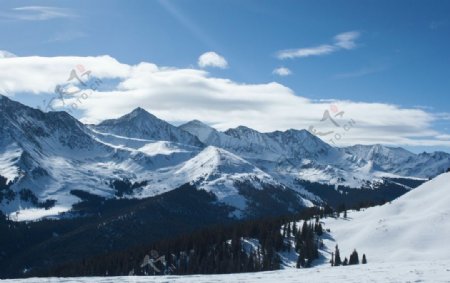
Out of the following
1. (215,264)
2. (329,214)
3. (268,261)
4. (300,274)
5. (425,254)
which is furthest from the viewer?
(329,214)

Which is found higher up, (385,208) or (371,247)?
(385,208)

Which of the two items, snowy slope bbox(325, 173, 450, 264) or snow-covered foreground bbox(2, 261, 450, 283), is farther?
snowy slope bbox(325, 173, 450, 264)

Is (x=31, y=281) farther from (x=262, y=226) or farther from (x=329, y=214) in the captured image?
(x=329, y=214)

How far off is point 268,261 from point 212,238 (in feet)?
132

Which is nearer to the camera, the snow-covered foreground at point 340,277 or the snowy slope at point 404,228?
the snow-covered foreground at point 340,277

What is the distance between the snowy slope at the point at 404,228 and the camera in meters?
128

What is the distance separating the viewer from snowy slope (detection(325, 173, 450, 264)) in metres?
128

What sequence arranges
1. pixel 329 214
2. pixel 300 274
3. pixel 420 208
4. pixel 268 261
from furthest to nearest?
pixel 329 214 < pixel 420 208 < pixel 268 261 < pixel 300 274

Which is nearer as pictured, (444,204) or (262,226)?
(444,204)

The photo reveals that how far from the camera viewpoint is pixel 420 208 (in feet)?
544

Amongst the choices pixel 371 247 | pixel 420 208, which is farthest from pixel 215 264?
pixel 420 208

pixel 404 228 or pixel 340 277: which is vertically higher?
pixel 340 277

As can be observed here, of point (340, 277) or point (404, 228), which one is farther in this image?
point (404, 228)

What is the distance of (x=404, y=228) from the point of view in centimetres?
14500
